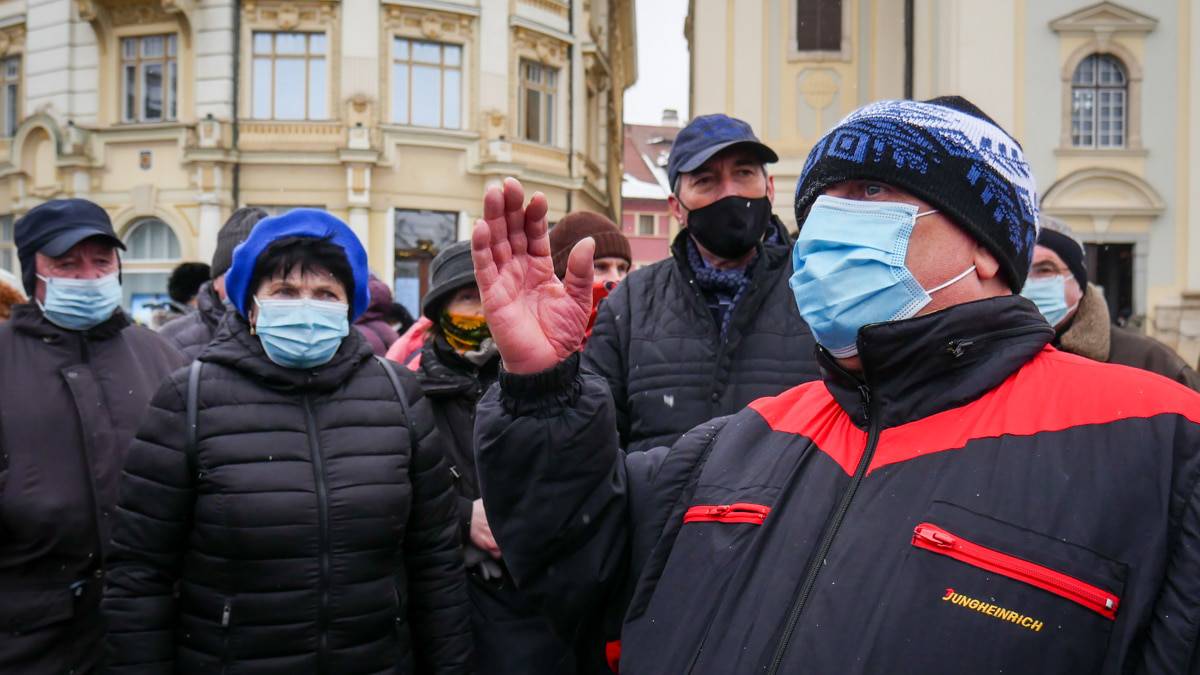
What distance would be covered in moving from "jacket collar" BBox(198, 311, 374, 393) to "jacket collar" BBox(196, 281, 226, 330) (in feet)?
7.38

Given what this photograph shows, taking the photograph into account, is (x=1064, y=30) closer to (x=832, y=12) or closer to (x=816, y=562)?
(x=832, y=12)

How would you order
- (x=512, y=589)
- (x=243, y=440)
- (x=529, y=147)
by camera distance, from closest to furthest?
(x=243, y=440), (x=512, y=589), (x=529, y=147)

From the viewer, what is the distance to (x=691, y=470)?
186cm

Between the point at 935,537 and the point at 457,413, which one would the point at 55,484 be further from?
the point at 935,537

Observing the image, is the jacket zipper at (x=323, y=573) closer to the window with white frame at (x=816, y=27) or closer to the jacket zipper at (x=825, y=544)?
the jacket zipper at (x=825, y=544)

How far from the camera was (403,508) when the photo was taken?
325cm

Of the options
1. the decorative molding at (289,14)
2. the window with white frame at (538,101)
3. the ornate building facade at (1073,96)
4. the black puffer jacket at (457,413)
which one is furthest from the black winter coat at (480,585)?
the ornate building facade at (1073,96)

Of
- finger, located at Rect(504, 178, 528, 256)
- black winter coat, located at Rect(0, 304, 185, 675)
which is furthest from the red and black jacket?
black winter coat, located at Rect(0, 304, 185, 675)

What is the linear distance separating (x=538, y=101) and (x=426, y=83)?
2.89 meters

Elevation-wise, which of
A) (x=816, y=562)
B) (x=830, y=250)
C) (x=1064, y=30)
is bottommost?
(x=816, y=562)

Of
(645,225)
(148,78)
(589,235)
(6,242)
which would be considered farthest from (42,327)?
(645,225)

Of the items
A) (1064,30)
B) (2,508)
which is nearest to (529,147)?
(1064,30)

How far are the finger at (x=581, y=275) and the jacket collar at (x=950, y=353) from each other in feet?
1.73

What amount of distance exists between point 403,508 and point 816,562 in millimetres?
1977
